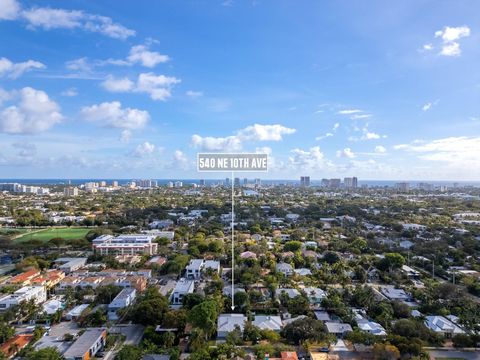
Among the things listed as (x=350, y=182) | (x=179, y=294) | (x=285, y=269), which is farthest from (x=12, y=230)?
(x=350, y=182)

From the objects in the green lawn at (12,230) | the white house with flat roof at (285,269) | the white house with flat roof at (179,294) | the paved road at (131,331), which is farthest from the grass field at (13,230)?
the white house with flat roof at (285,269)

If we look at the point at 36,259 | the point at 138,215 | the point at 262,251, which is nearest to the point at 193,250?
the point at 262,251

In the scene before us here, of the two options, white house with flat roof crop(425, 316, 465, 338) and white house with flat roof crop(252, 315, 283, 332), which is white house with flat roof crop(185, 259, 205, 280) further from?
white house with flat roof crop(425, 316, 465, 338)

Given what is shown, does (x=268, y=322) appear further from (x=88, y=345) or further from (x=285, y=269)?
(x=285, y=269)

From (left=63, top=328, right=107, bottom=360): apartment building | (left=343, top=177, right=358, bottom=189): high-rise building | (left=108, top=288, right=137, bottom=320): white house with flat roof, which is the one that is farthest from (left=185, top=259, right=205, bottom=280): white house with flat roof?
(left=343, top=177, right=358, bottom=189): high-rise building

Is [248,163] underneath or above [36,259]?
above

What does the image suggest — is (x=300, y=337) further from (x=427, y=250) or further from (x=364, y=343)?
(x=427, y=250)
